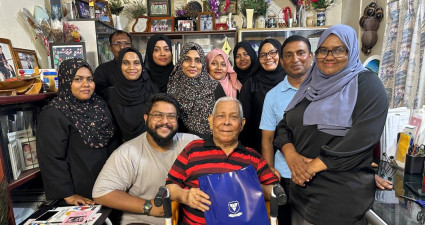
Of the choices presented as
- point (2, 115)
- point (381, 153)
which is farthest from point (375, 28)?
point (2, 115)

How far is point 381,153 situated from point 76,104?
2.12m

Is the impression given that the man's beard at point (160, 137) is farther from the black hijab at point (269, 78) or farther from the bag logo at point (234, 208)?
the black hijab at point (269, 78)

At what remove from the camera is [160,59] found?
7.81ft

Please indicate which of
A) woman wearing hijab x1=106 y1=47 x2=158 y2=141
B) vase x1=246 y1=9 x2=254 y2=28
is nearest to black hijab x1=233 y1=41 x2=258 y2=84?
woman wearing hijab x1=106 y1=47 x2=158 y2=141

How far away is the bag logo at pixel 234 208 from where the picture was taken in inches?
50.9

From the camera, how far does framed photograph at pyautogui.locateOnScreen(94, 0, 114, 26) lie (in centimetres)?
348

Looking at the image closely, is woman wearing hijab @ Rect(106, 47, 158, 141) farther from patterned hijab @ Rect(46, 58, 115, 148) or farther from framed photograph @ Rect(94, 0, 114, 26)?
framed photograph @ Rect(94, 0, 114, 26)

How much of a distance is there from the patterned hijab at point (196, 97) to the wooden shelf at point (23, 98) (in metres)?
0.86

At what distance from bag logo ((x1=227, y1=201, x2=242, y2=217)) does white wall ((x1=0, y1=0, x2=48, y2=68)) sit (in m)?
2.34

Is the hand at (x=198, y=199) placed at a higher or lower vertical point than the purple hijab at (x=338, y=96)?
lower

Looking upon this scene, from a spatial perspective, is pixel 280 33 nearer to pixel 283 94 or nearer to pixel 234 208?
pixel 283 94

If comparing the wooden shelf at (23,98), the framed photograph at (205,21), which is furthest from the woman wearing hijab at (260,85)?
the framed photograph at (205,21)

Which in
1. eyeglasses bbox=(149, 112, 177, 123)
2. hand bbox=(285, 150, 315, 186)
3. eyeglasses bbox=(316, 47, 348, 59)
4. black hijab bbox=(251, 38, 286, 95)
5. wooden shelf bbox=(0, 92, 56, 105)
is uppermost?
eyeglasses bbox=(316, 47, 348, 59)

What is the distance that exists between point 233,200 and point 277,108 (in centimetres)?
66
